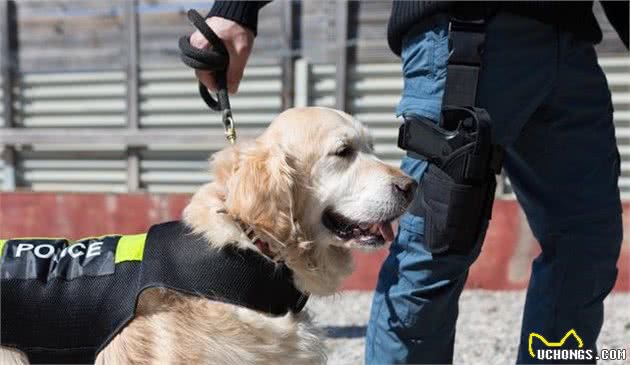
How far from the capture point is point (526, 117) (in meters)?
2.55

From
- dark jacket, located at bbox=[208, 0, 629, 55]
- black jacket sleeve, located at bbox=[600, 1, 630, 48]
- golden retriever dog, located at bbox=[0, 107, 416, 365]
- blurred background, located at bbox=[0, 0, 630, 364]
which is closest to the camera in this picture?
golden retriever dog, located at bbox=[0, 107, 416, 365]

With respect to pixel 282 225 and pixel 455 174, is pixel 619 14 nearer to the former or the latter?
pixel 455 174

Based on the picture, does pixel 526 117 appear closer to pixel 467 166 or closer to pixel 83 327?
pixel 467 166

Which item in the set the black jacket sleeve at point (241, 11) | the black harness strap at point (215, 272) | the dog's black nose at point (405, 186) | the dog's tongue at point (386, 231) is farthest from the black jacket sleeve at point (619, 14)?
the black harness strap at point (215, 272)

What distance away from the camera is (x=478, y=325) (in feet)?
16.0

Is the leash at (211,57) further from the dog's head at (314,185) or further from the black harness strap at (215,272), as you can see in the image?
the black harness strap at (215,272)

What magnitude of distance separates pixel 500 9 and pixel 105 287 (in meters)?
1.64

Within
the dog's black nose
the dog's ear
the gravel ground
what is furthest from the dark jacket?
the gravel ground

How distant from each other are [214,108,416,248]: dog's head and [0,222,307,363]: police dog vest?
166mm

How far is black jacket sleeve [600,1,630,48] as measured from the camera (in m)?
2.76

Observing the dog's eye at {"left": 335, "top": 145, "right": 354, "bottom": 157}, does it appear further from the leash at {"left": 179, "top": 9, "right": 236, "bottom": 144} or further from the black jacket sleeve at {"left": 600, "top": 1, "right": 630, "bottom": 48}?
the black jacket sleeve at {"left": 600, "top": 1, "right": 630, "bottom": 48}

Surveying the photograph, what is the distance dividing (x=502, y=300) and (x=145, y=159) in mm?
3856

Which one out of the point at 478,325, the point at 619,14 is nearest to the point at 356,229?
the point at 619,14

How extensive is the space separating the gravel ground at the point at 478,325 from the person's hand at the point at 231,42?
1.33 metres
